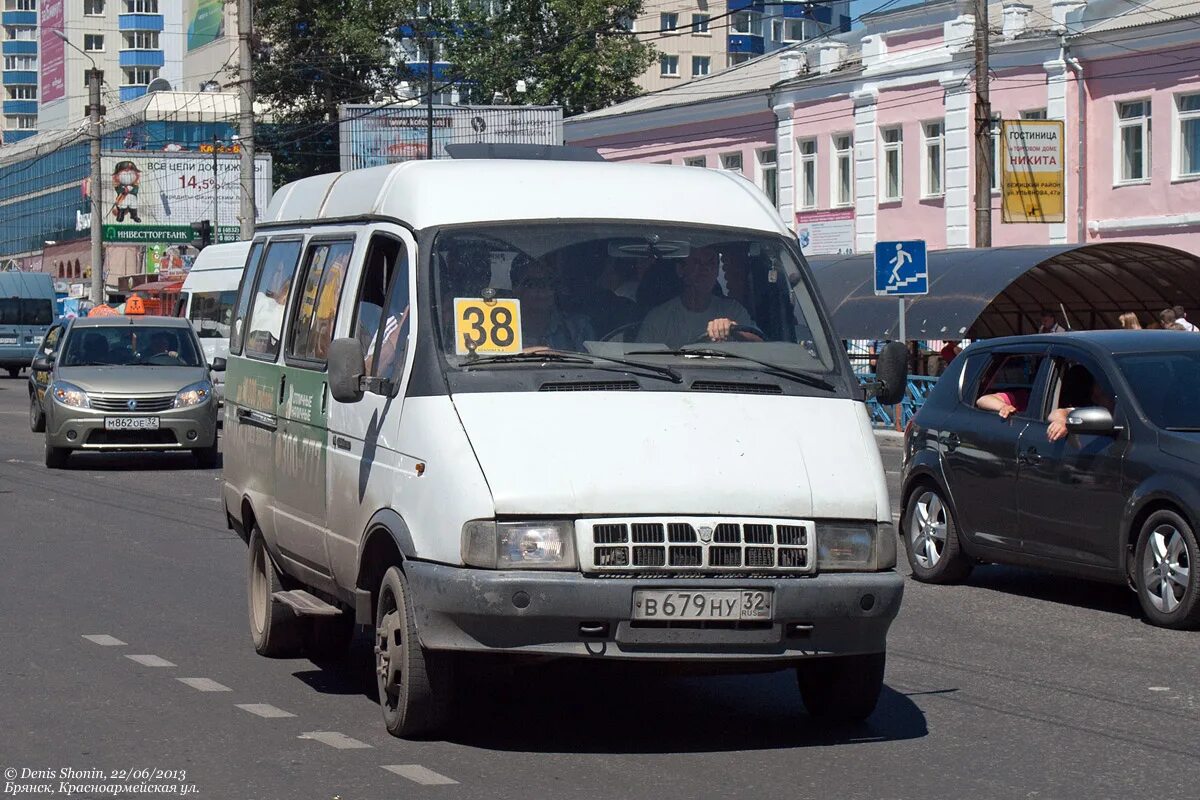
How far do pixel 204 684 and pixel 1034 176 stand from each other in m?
26.5

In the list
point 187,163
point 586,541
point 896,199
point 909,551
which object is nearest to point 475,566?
point 586,541

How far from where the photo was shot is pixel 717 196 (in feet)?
27.4

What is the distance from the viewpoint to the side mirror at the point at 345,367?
7773mm

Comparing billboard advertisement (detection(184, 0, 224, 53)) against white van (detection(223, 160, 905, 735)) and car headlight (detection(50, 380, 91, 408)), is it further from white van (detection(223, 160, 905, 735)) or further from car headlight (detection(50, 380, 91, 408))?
white van (detection(223, 160, 905, 735))

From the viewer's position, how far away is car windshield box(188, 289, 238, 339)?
3984 centimetres

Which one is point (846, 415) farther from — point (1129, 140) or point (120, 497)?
point (1129, 140)

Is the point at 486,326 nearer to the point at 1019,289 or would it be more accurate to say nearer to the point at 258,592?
the point at 258,592

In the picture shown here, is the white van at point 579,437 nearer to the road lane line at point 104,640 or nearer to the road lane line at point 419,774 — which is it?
the road lane line at point 419,774

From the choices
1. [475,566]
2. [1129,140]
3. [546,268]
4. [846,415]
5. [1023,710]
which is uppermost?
[1129,140]

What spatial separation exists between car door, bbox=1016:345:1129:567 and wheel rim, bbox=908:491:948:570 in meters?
1.01

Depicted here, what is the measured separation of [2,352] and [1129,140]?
107 ft

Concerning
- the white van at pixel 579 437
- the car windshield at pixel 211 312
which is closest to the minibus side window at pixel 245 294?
the white van at pixel 579 437

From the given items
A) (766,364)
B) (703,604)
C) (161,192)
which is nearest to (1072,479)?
(766,364)

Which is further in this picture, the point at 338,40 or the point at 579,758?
the point at 338,40
